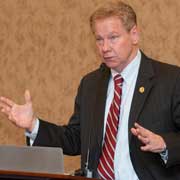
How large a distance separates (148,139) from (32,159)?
511mm

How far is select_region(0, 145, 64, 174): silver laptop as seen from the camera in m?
1.84

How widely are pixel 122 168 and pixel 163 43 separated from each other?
110cm

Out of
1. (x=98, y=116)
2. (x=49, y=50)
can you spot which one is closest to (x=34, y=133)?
(x=98, y=116)

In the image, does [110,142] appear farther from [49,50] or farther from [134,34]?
[49,50]

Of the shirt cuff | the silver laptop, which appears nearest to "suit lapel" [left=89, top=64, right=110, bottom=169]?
the shirt cuff

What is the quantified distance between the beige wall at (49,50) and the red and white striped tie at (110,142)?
2.85 feet

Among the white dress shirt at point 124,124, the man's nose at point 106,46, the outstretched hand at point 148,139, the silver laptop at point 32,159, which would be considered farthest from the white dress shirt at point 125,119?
the silver laptop at point 32,159

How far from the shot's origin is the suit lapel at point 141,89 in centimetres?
248

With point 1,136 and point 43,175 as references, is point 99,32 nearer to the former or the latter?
point 43,175

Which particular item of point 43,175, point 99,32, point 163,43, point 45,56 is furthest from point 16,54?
point 43,175

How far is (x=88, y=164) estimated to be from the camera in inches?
101

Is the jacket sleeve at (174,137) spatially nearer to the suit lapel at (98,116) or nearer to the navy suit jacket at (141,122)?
the navy suit jacket at (141,122)

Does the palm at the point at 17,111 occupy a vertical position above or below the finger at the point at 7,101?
below

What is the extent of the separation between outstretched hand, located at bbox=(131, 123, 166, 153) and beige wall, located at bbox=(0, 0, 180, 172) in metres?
1.23
